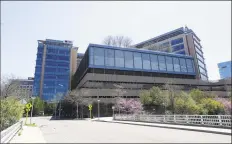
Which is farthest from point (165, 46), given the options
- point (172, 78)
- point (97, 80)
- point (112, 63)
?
point (97, 80)

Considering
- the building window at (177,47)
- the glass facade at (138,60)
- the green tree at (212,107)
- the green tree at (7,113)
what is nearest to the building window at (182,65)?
the glass facade at (138,60)

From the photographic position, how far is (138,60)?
64.6 metres

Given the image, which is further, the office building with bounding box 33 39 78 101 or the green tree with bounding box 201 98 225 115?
the office building with bounding box 33 39 78 101

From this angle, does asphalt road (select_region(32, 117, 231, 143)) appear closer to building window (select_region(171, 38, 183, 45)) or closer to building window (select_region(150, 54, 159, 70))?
building window (select_region(150, 54, 159, 70))

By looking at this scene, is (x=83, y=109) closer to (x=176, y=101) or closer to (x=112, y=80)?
(x=112, y=80)

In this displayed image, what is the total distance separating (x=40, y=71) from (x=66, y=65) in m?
14.7

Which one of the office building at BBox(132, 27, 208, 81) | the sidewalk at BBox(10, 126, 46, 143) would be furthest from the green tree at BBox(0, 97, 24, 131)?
the office building at BBox(132, 27, 208, 81)

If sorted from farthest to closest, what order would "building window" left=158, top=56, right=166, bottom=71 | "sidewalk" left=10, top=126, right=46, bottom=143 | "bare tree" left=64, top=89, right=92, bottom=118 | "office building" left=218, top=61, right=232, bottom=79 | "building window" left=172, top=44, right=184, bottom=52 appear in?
"office building" left=218, top=61, right=232, bottom=79, "building window" left=172, top=44, right=184, bottom=52, "building window" left=158, top=56, right=166, bottom=71, "bare tree" left=64, top=89, right=92, bottom=118, "sidewalk" left=10, top=126, right=46, bottom=143

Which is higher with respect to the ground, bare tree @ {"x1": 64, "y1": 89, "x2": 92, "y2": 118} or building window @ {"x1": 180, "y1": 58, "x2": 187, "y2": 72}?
building window @ {"x1": 180, "y1": 58, "x2": 187, "y2": 72}

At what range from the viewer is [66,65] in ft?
353

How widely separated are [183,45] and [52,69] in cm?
7250

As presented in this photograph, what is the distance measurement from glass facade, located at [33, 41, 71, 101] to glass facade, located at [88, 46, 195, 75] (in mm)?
49284

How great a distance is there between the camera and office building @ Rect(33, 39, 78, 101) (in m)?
101

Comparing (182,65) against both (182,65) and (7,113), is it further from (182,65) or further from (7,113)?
(7,113)
